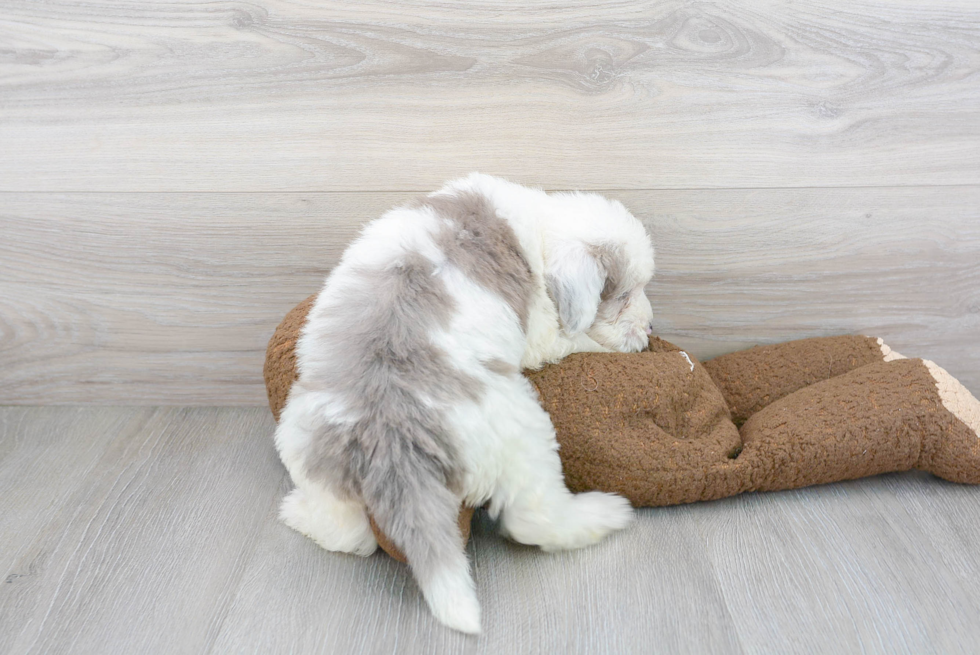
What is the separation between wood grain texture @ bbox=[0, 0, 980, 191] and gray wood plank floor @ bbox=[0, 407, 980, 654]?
2.31 ft

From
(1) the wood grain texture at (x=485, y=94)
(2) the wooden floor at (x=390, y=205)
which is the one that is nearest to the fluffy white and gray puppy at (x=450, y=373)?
(2) the wooden floor at (x=390, y=205)

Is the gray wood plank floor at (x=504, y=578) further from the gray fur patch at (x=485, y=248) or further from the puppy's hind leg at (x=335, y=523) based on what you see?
the gray fur patch at (x=485, y=248)

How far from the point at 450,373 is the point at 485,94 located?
713mm

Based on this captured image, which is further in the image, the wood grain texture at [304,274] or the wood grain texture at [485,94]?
the wood grain texture at [304,274]

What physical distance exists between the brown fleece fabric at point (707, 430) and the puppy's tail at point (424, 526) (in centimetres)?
35

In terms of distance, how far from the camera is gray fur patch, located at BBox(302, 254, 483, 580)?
1040 mm

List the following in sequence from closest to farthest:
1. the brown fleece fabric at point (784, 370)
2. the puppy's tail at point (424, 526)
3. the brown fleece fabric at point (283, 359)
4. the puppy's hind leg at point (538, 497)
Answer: the puppy's tail at point (424, 526) < the puppy's hind leg at point (538, 497) < the brown fleece fabric at point (283, 359) < the brown fleece fabric at point (784, 370)

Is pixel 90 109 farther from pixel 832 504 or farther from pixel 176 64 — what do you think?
pixel 832 504

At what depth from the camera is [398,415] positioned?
106 centimetres

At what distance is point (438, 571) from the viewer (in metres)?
1.03

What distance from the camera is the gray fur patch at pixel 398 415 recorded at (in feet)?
3.41

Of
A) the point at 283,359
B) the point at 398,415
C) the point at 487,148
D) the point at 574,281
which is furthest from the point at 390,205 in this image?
the point at 398,415

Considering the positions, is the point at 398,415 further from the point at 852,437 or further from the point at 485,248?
the point at 852,437

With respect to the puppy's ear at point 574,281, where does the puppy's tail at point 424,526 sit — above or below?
below
